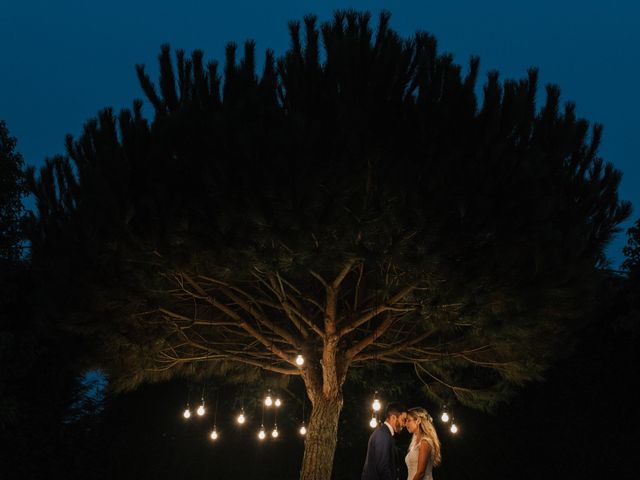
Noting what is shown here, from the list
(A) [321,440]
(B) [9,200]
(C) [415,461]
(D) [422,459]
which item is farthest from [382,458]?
(B) [9,200]

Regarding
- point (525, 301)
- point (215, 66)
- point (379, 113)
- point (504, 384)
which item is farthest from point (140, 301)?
point (504, 384)

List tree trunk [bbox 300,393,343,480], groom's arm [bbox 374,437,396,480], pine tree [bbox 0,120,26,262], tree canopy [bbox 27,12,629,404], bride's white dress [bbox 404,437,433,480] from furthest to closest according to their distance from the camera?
1. pine tree [bbox 0,120,26,262]
2. tree trunk [bbox 300,393,343,480]
3. tree canopy [bbox 27,12,629,404]
4. groom's arm [bbox 374,437,396,480]
5. bride's white dress [bbox 404,437,433,480]

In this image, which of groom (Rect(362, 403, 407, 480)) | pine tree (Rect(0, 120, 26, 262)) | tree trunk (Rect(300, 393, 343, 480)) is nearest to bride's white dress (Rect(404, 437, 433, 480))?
groom (Rect(362, 403, 407, 480))

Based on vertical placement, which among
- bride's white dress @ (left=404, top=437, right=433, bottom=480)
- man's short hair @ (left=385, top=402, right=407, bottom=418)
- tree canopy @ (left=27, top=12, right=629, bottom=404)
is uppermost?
tree canopy @ (left=27, top=12, right=629, bottom=404)

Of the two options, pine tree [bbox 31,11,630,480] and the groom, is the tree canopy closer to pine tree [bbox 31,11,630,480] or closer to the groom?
pine tree [bbox 31,11,630,480]

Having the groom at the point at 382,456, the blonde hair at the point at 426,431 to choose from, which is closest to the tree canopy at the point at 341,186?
the blonde hair at the point at 426,431

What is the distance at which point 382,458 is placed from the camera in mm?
5156

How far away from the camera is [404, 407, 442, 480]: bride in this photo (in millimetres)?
4879

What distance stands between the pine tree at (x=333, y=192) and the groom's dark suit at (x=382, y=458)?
1.14 m

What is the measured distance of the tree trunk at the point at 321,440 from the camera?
669 centimetres

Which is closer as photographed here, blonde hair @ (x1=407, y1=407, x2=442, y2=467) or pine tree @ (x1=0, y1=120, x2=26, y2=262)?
blonde hair @ (x1=407, y1=407, x2=442, y2=467)

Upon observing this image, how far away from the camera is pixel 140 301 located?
5980 millimetres

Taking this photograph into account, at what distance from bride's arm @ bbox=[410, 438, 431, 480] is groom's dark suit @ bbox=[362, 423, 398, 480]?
0.98 ft

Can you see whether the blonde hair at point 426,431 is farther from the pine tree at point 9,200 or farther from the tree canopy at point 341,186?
the pine tree at point 9,200
